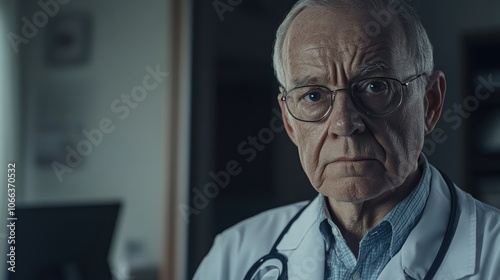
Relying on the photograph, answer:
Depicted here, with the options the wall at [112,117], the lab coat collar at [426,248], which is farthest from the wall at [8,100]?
the lab coat collar at [426,248]

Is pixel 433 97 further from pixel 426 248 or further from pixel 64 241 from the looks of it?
pixel 64 241

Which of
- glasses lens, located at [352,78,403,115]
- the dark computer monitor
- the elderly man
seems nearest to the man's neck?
the elderly man

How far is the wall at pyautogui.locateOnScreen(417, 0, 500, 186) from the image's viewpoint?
36.3 inches

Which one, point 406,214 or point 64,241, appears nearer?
point 406,214

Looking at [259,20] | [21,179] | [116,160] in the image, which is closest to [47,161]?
[21,179]

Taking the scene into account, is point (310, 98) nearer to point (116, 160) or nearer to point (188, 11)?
point (188, 11)

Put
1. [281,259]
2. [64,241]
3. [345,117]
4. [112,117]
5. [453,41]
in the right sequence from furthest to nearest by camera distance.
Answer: [112,117] → [64,241] → [453,41] → [281,259] → [345,117]

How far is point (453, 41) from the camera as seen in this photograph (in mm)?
934

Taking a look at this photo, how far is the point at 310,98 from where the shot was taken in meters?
0.67

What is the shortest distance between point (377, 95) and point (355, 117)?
0.04 metres

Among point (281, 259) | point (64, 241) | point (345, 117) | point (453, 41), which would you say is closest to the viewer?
point (345, 117)

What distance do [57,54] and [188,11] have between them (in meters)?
0.56

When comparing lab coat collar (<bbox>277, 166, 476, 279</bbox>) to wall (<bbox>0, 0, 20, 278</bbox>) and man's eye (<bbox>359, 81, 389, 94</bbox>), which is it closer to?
man's eye (<bbox>359, 81, 389, 94</bbox>)

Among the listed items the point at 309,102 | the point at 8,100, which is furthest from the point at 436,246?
the point at 8,100
